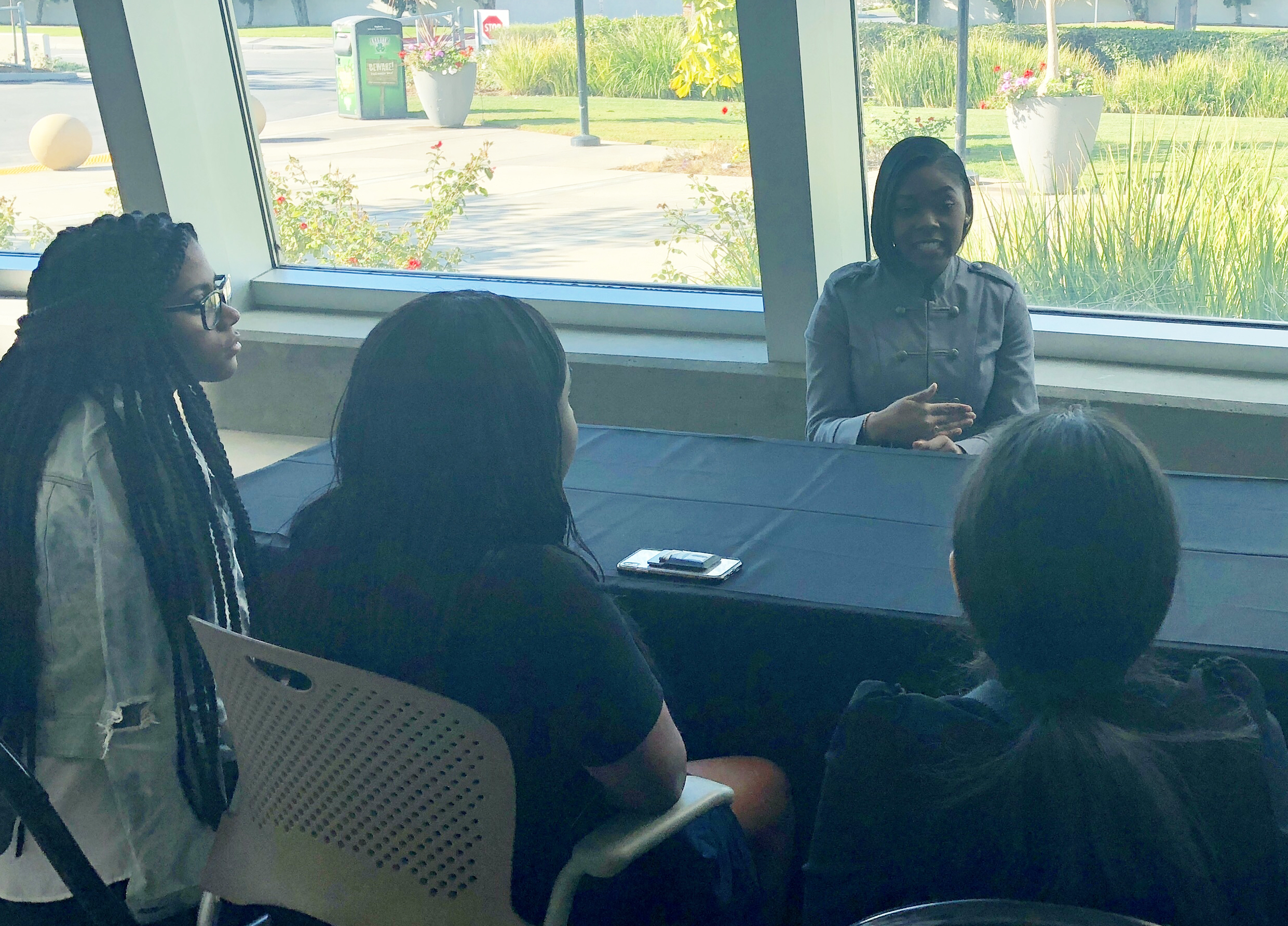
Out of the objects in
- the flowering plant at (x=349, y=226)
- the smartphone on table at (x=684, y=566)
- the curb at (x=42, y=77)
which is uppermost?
the curb at (x=42, y=77)

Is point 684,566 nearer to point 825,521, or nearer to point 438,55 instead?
point 825,521

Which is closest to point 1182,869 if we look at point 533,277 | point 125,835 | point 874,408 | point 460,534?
point 460,534

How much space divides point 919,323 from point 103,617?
6.04 feet

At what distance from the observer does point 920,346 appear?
2629 millimetres

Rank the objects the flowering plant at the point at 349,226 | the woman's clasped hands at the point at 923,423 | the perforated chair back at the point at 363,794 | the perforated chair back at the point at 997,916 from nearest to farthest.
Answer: the perforated chair back at the point at 997,916
the perforated chair back at the point at 363,794
the woman's clasped hands at the point at 923,423
the flowering plant at the point at 349,226

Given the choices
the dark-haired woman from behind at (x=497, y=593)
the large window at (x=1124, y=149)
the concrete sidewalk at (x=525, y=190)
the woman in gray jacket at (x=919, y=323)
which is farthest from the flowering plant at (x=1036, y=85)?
the dark-haired woman from behind at (x=497, y=593)

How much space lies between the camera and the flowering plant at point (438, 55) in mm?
4301

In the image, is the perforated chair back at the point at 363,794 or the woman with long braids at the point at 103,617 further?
the woman with long braids at the point at 103,617

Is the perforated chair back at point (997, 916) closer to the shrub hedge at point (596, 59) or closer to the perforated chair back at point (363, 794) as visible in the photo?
the perforated chair back at point (363, 794)

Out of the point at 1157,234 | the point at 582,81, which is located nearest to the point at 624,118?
the point at 582,81

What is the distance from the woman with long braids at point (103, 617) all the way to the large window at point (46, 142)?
3636mm

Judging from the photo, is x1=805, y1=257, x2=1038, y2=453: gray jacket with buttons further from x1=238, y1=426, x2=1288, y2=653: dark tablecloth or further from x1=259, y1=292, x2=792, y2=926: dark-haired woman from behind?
x1=259, y1=292, x2=792, y2=926: dark-haired woman from behind

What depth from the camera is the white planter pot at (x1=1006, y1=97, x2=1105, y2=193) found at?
11.6 ft

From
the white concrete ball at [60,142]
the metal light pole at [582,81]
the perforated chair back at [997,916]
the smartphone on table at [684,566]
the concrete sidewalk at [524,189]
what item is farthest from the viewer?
the white concrete ball at [60,142]
